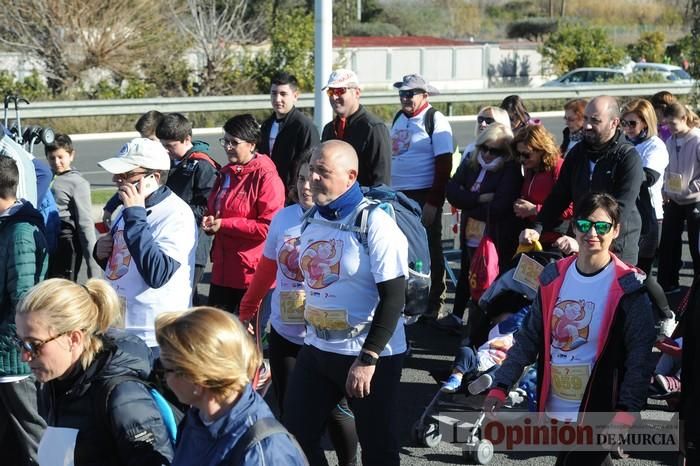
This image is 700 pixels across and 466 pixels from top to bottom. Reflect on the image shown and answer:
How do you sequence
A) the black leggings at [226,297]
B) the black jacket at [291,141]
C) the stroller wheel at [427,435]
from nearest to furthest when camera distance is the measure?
the stroller wheel at [427,435] < the black leggings at [226,297] < the black jacket at [291,141]

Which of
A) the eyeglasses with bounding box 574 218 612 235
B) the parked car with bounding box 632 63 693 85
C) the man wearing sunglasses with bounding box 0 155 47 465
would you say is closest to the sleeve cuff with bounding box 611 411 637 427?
the eyeglasses with bounding box 574 218 612 235

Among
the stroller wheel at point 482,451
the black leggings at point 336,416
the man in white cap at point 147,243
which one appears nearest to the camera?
the man in white cap at point 147,243

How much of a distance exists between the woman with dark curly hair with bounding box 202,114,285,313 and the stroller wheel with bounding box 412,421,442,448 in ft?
4.73

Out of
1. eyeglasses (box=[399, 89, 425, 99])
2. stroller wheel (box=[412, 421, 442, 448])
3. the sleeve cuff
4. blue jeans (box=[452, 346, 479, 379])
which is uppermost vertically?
eyeglasses (box=[399, 89, 425, 99])

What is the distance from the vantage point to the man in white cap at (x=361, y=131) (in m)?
7.87

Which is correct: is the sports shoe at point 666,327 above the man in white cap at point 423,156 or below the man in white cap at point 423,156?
below

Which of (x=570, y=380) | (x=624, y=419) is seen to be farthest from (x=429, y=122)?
(x=624, y=419)

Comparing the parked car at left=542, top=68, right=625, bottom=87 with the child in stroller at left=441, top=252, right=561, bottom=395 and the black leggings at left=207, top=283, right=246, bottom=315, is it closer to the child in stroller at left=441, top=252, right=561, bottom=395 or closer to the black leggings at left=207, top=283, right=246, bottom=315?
the child in stroller at left=441, top=252, right=561, bottom=395

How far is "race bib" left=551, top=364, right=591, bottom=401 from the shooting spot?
4566 millimetres

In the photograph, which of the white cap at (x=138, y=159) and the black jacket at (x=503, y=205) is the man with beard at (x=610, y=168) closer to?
the black jacket at (x=503, y=205)

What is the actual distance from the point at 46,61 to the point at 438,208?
1011 inches

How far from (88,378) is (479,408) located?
3.94m

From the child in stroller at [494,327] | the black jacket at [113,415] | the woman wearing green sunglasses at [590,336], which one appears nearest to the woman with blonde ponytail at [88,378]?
the black jacket at [113,415]

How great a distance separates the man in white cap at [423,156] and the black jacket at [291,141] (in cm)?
81
